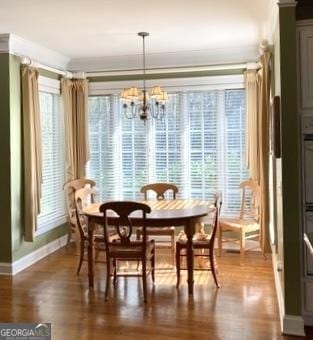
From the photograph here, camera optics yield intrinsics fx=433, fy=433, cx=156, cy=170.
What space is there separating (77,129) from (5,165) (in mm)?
1580

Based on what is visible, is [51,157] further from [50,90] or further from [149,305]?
[149,305]

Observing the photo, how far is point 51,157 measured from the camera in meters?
6.00

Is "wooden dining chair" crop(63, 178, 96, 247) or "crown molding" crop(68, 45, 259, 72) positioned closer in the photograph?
"crown molding" crop(68, 45, 259, 72)

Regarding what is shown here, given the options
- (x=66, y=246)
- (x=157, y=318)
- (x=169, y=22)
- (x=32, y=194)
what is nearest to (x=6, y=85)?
(x=32, y=194)

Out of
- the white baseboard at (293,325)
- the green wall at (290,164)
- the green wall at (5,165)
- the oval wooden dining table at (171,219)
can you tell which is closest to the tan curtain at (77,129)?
the green wall at (5,165)

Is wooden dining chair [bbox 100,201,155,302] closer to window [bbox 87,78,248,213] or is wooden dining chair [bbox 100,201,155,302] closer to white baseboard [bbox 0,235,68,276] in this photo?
white baseboard [bbox 0,235,68,276]

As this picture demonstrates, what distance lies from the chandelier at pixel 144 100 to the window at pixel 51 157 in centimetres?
101

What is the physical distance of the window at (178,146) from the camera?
5.98 metres

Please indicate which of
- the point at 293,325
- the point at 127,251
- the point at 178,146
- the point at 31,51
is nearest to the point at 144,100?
the point at 178,146

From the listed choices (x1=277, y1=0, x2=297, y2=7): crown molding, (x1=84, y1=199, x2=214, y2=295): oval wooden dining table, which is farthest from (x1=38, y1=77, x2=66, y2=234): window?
(x1=277, y1=0, x2=297, y2=7): crown molding

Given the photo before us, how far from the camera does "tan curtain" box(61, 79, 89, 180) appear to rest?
629 centimetres

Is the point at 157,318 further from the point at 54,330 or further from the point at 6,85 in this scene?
the point at 6,85

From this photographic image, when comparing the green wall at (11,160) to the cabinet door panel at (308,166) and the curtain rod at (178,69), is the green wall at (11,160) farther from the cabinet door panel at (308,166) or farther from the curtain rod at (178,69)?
the cabinet door panel at (308,166)

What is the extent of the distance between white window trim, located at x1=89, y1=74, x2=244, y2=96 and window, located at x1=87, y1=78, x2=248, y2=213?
66 millimetres
